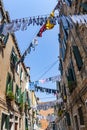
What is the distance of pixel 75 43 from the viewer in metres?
11.4

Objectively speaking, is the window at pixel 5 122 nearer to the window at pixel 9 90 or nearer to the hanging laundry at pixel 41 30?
the window at pixel 9 90

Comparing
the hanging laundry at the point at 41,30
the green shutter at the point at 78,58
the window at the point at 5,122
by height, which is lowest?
the window at the point at 5,122

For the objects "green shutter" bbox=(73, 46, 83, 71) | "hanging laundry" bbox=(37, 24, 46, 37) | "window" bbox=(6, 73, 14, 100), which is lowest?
"window" bbox=(6, 73, 14, 100)

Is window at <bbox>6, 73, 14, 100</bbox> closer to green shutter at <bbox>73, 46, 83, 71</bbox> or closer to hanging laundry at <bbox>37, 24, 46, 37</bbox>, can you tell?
hanging laundry at <bbox>37, 24, 46, 37</bbox>

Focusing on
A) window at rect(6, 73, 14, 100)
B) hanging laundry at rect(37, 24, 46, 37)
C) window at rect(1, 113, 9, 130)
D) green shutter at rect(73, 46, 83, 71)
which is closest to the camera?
green shutter at rect(73, 46, 83, 71)

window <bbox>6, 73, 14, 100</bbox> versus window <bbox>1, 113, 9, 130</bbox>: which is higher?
window <bbox>6, 73, 14, 100</bbox>

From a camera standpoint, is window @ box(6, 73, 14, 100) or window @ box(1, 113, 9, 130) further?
window @ box(6, 73, 14, 100)

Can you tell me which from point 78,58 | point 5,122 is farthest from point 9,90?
point 78,58

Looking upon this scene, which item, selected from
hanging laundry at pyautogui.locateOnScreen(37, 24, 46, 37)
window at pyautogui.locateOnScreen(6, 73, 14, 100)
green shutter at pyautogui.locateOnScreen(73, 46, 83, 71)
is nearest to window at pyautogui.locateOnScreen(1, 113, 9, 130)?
window at pyautogui.locateOnScreen(6, 73, 14, 100)

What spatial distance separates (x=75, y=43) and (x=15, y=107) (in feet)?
22.7

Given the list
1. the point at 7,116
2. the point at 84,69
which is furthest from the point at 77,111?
the point at 7,116

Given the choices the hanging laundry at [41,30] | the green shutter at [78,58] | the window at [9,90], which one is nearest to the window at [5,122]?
the window at [9,90]

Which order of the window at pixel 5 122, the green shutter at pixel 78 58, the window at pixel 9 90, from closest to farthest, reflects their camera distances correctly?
1. the green shutter at pixel 78 58
2. the window at pixel 5 122
3. the window at pixel 9 90

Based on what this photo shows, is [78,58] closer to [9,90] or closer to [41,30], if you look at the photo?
[41,30]
